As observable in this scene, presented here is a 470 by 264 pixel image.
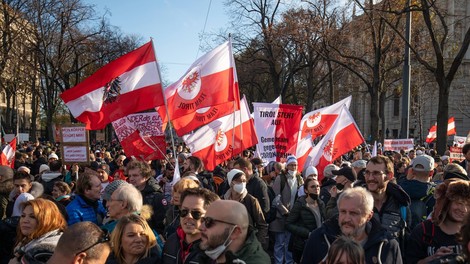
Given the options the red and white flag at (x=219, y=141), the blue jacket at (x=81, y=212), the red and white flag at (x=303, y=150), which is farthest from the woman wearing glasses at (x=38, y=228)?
the red and white flag at (x=303, y=150)

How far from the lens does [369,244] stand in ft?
12.1

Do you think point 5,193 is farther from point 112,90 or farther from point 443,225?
point 443,225

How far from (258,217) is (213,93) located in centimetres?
356

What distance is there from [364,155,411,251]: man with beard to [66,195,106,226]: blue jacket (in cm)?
314

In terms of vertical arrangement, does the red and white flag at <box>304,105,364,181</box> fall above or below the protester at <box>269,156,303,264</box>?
above

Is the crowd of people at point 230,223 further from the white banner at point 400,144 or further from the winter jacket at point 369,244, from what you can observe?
the white banner at point 400,144

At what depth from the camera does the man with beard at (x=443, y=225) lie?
386 cm

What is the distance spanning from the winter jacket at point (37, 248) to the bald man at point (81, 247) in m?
0.70

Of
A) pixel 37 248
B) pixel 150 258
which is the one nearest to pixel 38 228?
pixel 37 248

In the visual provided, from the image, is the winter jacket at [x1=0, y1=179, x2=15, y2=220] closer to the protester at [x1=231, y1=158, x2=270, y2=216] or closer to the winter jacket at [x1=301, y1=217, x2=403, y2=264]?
the protester at [x1=231, y1=158, x2=270, y2=216]

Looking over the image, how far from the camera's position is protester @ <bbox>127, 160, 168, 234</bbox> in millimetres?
5863

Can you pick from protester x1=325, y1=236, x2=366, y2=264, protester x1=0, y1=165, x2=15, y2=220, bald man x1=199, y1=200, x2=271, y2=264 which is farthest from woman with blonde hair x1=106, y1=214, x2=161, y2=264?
protester x1=0, y1=165, x2=15, y2=220

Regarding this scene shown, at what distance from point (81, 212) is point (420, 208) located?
3889 millimetres

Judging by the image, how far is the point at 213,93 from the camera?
8.92m
